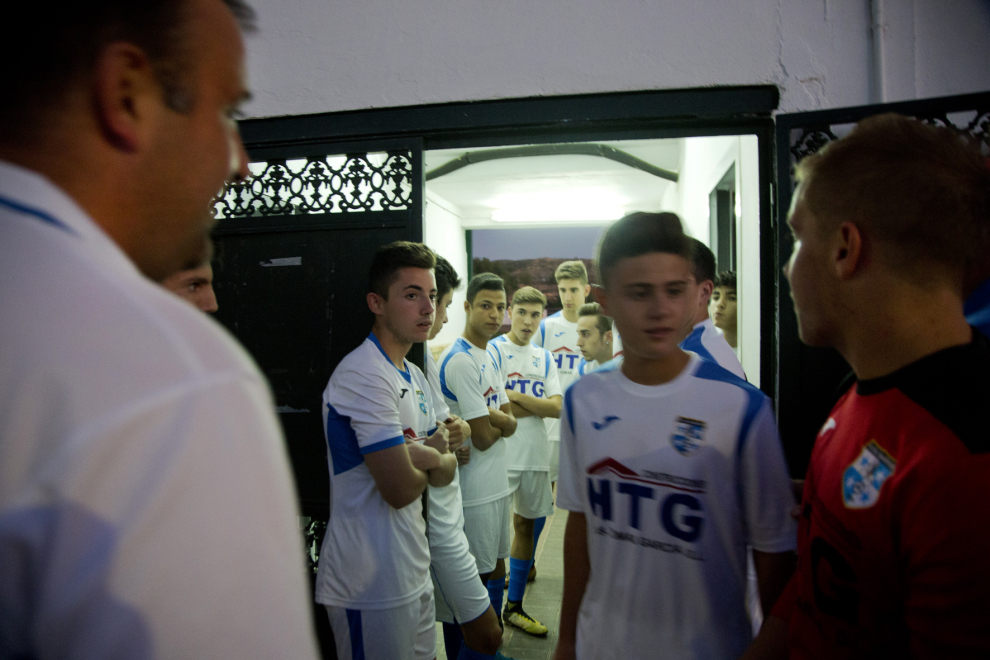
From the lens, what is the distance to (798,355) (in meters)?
2.21

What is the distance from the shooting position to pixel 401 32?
2.59m

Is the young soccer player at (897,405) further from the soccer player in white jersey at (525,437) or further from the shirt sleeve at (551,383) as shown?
the shirt sleeve at (551,383)

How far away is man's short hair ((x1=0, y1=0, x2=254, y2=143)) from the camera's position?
1.70ft

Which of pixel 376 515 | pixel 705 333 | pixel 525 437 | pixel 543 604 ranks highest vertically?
pixel 705 333

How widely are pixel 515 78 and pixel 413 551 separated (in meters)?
2.24

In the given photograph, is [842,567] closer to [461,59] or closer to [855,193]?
[855,193]

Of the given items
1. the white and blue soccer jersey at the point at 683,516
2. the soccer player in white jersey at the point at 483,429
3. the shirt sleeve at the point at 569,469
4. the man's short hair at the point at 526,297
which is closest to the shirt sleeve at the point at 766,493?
the white and blue soccer jersey at the point at 683,516

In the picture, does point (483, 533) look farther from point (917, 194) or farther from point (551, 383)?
point (917, 194)

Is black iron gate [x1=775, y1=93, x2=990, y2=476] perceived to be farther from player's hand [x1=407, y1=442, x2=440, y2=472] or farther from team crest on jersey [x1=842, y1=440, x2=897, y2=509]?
player's hand [x1=407, y1=442, x2=440, y2=472]

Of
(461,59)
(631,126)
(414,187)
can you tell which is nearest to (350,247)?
(414,187)

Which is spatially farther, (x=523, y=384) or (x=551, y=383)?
(x=551, y=383)

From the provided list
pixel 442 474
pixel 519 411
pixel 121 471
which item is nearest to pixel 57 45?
pixel 121 471

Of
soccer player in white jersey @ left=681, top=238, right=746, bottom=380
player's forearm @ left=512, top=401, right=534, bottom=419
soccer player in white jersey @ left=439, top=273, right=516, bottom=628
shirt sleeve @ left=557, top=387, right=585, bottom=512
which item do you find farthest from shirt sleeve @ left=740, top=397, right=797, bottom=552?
player's forearm @ left=512, top=401, right=534, bottom=419

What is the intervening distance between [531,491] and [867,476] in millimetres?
3407
